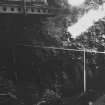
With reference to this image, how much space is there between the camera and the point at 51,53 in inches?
65.2

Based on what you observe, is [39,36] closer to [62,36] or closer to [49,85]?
[62,36]

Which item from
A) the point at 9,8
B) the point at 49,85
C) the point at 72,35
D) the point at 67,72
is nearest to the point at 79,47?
the point at 72,35

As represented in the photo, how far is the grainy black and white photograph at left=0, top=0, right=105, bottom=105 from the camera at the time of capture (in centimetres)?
163

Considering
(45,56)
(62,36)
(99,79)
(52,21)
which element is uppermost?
(52,21)

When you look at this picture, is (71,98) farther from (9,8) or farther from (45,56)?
(9,8)

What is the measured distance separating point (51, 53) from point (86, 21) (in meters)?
0.35

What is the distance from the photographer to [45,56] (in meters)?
1.65

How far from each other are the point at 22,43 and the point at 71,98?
0.53 meters

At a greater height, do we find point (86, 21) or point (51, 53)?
point (86, 21)

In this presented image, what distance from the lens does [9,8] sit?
1.62 metres

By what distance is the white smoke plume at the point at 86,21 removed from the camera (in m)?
1.67

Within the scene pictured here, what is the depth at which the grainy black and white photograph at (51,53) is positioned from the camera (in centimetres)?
163

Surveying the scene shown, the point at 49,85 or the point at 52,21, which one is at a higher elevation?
→ the point at 52,21

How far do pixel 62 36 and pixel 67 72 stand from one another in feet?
0.86
